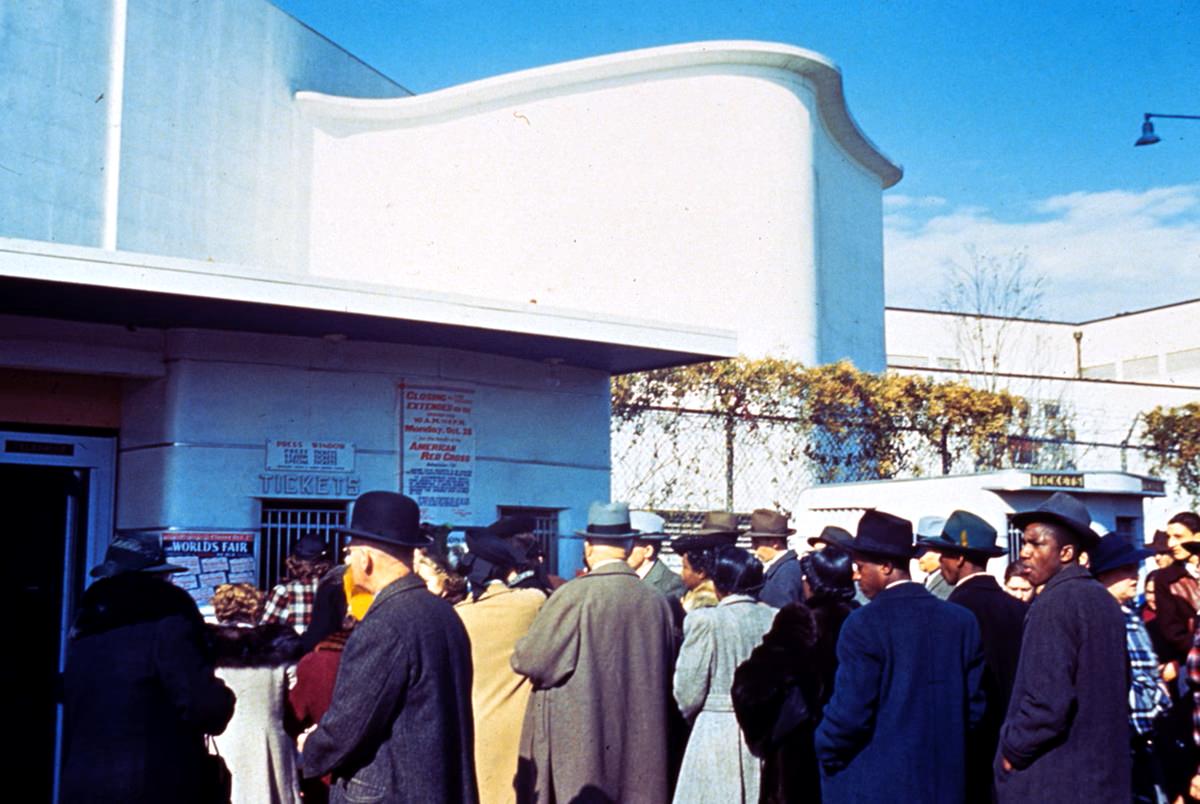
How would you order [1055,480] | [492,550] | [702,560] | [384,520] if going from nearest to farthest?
[384,520] → [492,550] → [702,560] → [1055,480]

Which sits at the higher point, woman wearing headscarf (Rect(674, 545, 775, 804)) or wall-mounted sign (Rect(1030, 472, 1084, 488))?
wall-mounted sign (Rect(1030, 472, 1084, 488))

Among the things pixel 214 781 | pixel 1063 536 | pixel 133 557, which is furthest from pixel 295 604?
pixel 1063 536

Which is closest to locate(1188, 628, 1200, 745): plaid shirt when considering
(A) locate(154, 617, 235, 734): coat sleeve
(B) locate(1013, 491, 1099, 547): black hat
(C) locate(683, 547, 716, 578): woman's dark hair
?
(B) locate(1013, 491, 1099, 547): black hat

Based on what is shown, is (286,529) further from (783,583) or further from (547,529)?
(783,583)

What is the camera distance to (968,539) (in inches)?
284

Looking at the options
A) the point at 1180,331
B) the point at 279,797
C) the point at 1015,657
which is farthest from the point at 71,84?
the point at 1180,331

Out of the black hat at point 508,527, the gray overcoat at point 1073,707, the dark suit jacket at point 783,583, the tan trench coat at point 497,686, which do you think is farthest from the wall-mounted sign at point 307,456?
the gray overcoat at point 1073,707

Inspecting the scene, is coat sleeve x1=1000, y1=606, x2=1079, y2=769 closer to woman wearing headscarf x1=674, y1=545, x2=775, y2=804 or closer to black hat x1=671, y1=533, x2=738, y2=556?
woman wearing headscarf x1=674, y1=545, x2=775, y2=804

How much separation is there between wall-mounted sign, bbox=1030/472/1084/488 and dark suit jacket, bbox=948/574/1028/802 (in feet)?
26.4

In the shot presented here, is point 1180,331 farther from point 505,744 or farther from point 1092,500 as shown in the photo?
point 505,744

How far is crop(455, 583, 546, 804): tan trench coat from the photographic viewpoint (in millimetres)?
6852

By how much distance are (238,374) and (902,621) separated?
6717 millimetres

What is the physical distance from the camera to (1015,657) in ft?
21.9

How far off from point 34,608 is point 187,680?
214 inches
